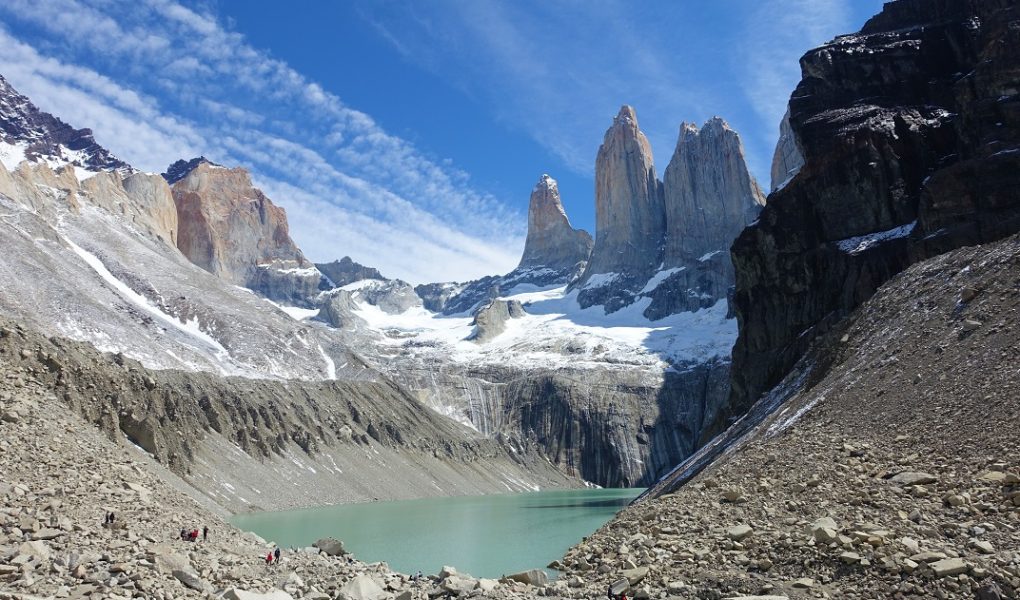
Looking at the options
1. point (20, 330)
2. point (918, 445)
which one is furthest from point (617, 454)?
point (918, 445)

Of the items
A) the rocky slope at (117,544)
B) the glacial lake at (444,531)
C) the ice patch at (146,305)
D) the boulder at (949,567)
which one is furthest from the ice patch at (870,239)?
the ice patch at (146,305)

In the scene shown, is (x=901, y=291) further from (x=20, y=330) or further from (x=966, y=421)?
(x=20, y=330)

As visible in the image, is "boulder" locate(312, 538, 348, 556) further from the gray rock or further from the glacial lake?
the gray rock

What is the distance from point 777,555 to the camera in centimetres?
2427

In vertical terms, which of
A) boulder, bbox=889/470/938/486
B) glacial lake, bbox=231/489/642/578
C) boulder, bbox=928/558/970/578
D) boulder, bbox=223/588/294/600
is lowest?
glacial lake, bbox=231/489/642/578

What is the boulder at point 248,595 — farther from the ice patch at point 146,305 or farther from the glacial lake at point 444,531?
Answer: the ice patch at point 146,305

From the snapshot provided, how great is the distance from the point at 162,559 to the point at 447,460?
125 metres

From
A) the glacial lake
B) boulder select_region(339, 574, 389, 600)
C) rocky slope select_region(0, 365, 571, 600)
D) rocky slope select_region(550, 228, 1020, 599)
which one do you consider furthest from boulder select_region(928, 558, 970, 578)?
the glacial lake

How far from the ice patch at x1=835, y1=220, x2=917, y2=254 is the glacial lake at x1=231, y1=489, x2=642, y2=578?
30466 millimetres

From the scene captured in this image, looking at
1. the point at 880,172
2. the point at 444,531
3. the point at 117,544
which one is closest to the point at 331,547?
the point at 117,544

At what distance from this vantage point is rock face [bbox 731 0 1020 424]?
54.9 metres

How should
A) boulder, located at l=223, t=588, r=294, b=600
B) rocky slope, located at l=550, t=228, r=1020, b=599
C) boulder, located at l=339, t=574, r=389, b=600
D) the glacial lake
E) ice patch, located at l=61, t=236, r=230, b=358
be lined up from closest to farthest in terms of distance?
boulder, located at l=223, t=588, r=294, b=600 → rocky slope, located at l=550, t=228, r=1020, b=599 → boulder, located at l=339, t=574, r=389, b=600 → the glacial lake → ice patch, located at l=61, t=236, r=230, b=358

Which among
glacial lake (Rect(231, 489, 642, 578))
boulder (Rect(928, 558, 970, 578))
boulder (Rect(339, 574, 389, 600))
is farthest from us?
glacial lake (Rect(231, 489, 642, 578))

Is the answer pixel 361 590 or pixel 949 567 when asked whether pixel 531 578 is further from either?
pixel 949 567
